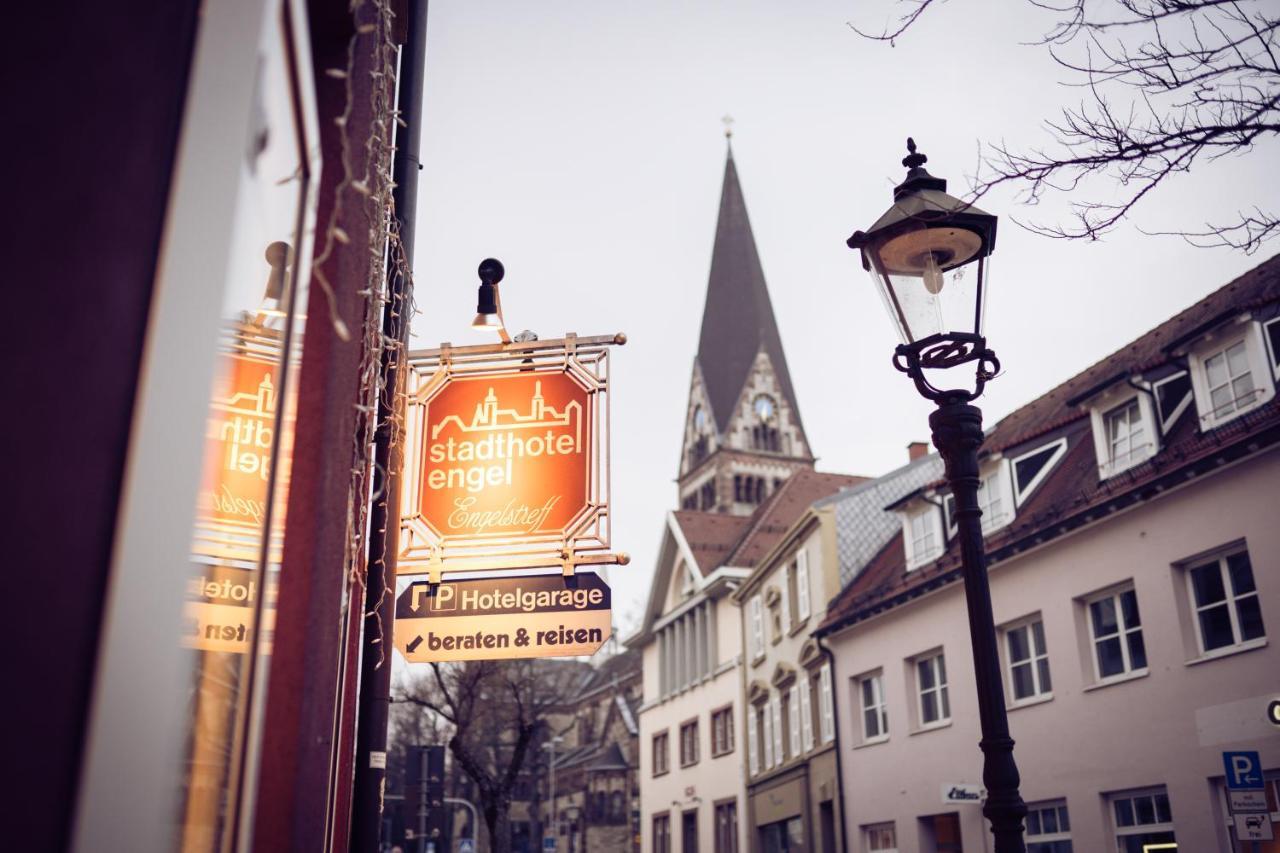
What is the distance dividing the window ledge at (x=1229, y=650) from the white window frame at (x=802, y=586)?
48.4ft

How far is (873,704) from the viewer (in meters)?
26.2

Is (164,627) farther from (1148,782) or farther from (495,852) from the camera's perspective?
(495,852)

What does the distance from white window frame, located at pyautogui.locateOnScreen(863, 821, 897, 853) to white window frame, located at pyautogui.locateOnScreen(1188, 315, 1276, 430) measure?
11.5 m

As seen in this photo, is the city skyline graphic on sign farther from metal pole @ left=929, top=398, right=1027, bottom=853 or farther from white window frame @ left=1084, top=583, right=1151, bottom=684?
white window frame @ left=1084, top=583, right=1151, bottom=684

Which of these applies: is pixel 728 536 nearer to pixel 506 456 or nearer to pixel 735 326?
pixel 506 456

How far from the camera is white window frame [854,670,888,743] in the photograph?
83.2ft

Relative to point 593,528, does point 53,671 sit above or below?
below

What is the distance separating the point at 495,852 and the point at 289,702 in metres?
25.3

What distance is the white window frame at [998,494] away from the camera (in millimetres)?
22031

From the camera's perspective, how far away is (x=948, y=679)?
22578 millimetres

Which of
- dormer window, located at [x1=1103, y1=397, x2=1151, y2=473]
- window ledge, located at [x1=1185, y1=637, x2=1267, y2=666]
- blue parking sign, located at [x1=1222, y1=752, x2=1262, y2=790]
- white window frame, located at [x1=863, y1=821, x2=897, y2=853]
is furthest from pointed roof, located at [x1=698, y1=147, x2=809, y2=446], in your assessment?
blue parking sign, located at [x1=1222, y1=752, x2=1262, y2=790]

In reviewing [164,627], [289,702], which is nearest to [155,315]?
[164,627]

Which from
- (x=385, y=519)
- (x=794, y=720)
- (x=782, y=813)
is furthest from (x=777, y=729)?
(x=385, y=519)

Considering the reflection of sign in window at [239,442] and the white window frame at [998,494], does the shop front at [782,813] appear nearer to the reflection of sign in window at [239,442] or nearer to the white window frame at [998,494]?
the white window frame at [998,494]
